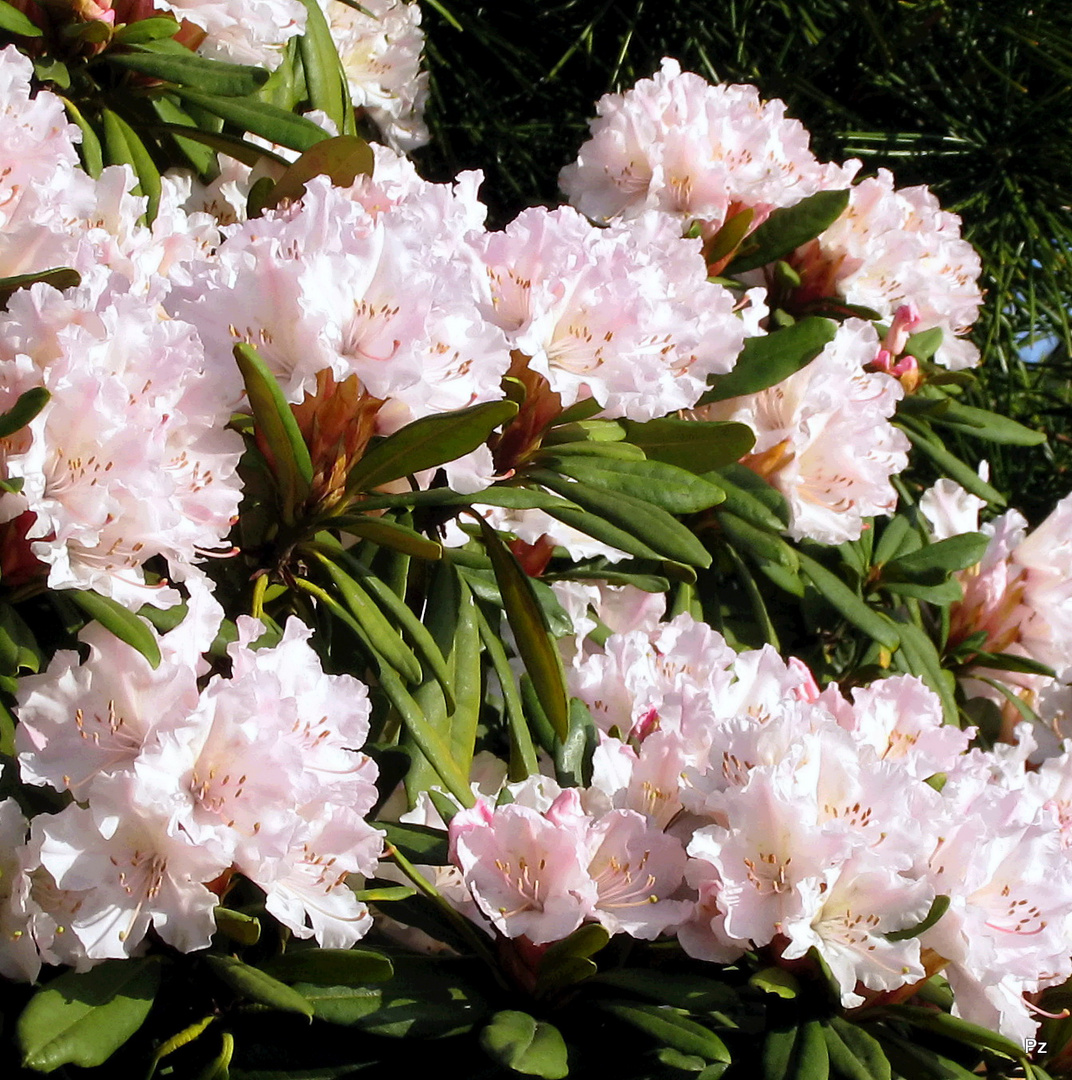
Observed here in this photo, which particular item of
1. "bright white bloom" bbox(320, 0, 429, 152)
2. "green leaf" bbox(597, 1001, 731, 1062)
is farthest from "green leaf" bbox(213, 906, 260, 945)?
"bright white bloom" bbox(320, 0, 429, 152)

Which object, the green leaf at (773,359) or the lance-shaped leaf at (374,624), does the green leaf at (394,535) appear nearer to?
the lance-shaped leaf at (374,624)

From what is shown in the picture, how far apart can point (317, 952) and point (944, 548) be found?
3.40 ft

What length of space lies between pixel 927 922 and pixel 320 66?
1.21m

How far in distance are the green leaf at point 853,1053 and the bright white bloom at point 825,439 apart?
1.95ft

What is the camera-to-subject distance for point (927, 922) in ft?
3.23

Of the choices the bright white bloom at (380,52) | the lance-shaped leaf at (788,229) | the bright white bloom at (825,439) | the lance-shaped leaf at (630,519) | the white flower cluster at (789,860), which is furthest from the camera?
the bright white bloom at (380,52)

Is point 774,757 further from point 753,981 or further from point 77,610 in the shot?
point 77,610

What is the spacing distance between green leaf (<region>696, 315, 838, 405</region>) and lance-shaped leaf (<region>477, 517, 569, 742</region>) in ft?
1.13

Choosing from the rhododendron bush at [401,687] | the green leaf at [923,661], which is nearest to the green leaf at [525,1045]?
the rhododendron bush at [401,687]

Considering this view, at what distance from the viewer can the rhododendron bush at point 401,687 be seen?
0.88m

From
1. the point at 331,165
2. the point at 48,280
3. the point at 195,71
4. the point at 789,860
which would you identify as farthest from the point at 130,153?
the point at 789,860

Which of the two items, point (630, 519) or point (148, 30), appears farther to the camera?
point (148, 30)

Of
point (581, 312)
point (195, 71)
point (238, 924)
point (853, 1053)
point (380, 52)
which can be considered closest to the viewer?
point (238, 924)

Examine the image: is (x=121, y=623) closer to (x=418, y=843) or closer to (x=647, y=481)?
(x=418, y=843)
